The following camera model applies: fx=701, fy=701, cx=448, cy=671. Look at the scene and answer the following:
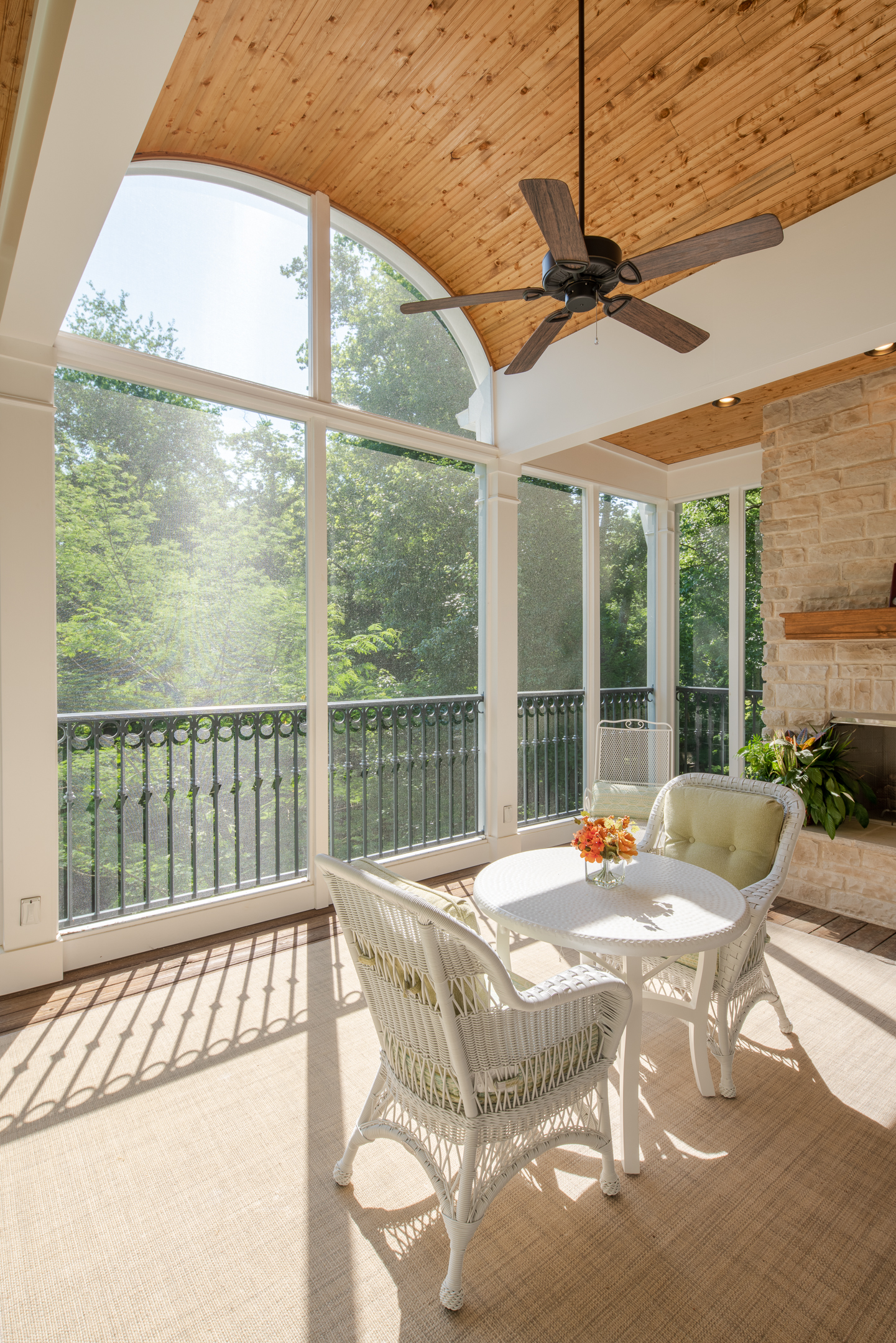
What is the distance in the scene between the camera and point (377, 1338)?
55.4 inches

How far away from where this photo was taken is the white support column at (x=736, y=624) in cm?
534

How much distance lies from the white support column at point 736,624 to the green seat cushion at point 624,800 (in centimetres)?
126

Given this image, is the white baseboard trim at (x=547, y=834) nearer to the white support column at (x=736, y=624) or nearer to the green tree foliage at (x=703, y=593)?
the white support column at (x=736, y=624)

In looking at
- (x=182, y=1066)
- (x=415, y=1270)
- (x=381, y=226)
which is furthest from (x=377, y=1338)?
(x=381, y=226)

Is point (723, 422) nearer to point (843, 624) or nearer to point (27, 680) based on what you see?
point (843, 624)

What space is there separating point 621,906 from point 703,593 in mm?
4071

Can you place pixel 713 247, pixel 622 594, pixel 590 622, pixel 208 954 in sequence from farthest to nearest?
pixel 622 594, pixel 590 622, pixel 208 954, pixel 713 247

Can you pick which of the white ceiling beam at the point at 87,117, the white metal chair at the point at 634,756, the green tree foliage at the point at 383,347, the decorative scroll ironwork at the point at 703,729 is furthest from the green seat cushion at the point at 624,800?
the white ceiling beam at the point at 87,117

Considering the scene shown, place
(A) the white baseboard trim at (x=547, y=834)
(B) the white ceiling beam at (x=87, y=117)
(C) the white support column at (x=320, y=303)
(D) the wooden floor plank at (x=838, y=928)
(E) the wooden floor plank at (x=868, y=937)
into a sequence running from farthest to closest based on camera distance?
(A) the white baseboard trim at (x=547, y=834), (C) the white support column at (x=320, y=303), (D) the wooden floor plank at (x=838, y=928), (E) the wooden floor plank at (x=868, y=937), (B) the white ceiling beam at (x=87, y=117)

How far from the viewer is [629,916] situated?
2010 millimetres

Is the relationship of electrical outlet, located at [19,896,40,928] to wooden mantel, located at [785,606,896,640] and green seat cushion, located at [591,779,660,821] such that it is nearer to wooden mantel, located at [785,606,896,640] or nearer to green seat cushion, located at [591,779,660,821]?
green seat cushion, located at [591,779,660,821]

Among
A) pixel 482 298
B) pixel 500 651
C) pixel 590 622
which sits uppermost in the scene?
pixel 482 298

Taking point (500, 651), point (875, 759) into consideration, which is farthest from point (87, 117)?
point (875, 759)

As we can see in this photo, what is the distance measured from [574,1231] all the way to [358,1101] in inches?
29.7
